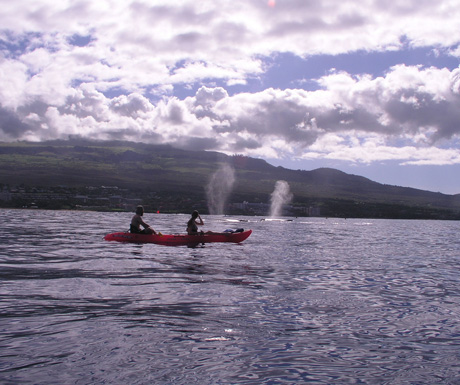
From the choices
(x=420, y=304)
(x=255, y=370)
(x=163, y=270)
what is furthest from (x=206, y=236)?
(x=255, y=370)

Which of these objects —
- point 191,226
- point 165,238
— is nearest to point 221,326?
point 165,238

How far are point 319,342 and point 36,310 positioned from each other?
8.86 meters

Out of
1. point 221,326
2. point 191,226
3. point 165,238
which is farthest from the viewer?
point 191,226

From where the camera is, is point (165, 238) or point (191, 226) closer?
point (165, 238)

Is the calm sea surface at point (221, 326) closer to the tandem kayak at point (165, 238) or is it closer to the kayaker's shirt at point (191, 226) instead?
the tandem kayak at point (165, 238)

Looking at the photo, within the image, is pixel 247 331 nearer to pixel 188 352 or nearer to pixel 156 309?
pixel 188 352

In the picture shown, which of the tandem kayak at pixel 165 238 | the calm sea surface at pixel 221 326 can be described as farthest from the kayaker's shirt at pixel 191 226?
the calm sea surface at pixel 221 326

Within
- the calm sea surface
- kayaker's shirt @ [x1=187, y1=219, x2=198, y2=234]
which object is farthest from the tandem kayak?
the calm sea surface

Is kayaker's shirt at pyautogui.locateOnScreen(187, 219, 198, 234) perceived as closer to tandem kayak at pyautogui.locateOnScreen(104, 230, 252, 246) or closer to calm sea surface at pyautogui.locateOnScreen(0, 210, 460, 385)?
tandem kayak at pyautogui.locateOnScreen(104, 230, 252, 246)

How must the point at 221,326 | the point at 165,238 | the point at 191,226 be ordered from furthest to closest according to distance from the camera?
the point at 191,226, the point at 165,238, the point at 221,326

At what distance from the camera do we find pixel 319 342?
1152 centimetres

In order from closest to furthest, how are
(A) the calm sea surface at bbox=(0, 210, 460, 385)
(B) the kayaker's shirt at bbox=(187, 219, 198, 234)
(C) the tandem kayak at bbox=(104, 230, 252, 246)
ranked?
(A) the calm sea surface at bbox=(0, 210, 460, 385)
(C) the tandem kayak at bbox=(104, 230, 252, 246)
(B) the kayaker's shirt at bbox=(187, 219, 198, 234)

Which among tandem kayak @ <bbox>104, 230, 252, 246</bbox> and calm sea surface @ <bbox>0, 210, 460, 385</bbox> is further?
tandem kayak @ <bbox>104, 230, 252, 246</bbox>

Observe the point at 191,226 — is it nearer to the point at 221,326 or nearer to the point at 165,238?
the point at 165,238
